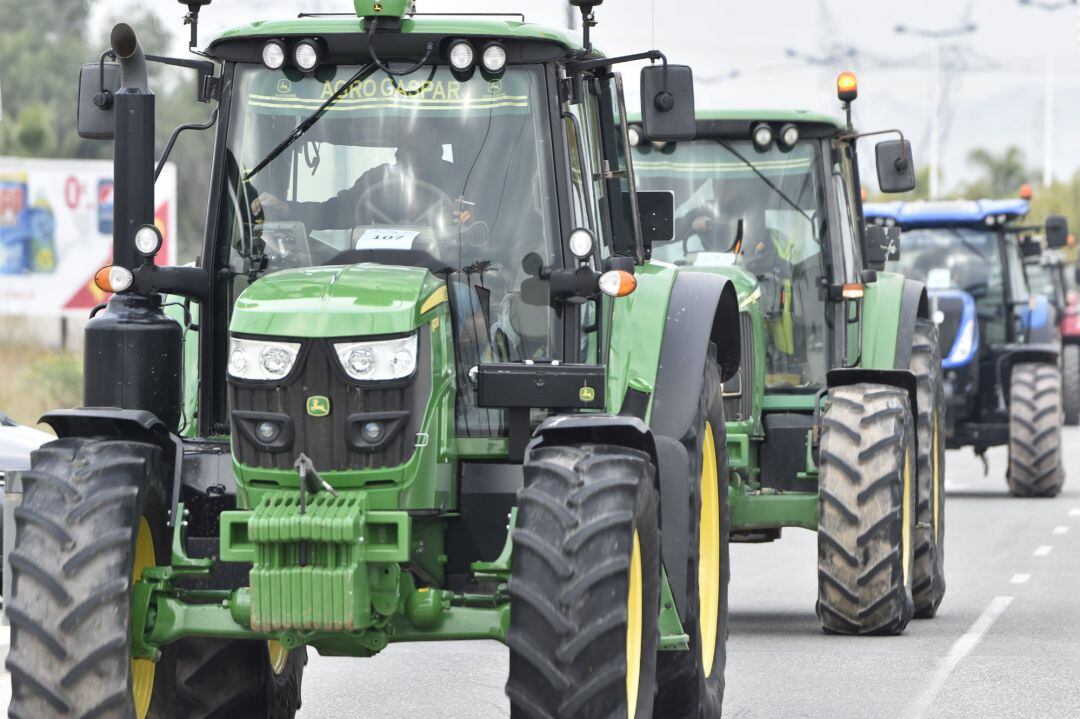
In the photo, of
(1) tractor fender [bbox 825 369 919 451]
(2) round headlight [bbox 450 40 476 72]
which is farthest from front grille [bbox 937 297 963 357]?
(2) round headlight [bbox 450 40 476 72]

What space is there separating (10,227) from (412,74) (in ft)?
79.7

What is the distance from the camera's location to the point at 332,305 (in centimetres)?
702

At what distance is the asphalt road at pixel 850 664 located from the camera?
9578mm

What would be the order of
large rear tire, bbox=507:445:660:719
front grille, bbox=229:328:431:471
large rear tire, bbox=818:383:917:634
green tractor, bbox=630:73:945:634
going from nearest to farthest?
large rear tire, bbox=507:445:660:719
front grille, bbox=229:328:431:471
large rear tire, bbox=818:383:917:634
green tractor, bbox=630:73:945:634

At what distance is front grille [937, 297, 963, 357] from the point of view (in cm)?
2119

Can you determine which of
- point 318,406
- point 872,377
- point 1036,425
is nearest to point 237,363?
point 318,406

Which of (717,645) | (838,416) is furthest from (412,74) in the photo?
(838,416)

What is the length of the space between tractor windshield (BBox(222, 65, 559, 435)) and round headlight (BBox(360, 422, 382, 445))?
0.82 metres

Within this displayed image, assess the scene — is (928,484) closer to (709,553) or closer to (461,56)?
(709,553)

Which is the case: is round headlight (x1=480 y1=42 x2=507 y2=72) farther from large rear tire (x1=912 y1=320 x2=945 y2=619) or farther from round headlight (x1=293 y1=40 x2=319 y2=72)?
large rear tire (x1=912 y1=320 x2=945 y2=619)

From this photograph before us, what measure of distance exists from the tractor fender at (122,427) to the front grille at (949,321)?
14523 millimetres

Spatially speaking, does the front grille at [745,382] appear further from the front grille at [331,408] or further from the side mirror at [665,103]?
the front grille at [331,408]

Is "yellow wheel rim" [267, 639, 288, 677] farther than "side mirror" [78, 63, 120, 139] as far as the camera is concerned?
Yes

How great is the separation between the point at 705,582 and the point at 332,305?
2.62 m
